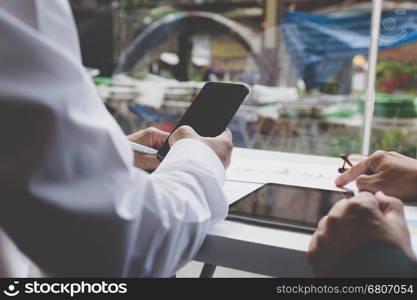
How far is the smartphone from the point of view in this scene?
2.68 ft

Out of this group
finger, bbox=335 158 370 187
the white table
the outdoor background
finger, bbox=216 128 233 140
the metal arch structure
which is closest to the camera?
the white table

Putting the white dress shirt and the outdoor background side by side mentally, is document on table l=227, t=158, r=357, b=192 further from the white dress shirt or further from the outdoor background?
the outdoor background

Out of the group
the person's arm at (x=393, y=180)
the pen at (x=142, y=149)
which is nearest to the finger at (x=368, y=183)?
the person's arm at (x=393, y=180)

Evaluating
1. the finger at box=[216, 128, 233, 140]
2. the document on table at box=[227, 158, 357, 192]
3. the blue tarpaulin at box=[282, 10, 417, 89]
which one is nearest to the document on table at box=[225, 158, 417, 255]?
the document on table at box=[227, 158, 357, 192]

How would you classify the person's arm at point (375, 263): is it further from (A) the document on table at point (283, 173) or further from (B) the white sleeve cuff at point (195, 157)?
(A) the document on table at point (283, 173)

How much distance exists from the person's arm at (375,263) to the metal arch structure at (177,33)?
3.23 meters

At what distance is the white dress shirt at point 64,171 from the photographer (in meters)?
0.44

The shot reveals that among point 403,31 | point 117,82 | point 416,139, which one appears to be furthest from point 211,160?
point 117,82

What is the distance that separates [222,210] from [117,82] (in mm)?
3582

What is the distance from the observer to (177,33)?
387 centimetres

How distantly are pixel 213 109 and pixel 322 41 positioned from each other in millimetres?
2535

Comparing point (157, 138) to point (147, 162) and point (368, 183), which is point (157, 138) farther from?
point (368, 183)

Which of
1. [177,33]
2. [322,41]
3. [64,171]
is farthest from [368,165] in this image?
[177,33]

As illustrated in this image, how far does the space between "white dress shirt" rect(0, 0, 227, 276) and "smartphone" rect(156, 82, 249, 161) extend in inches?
12.1
